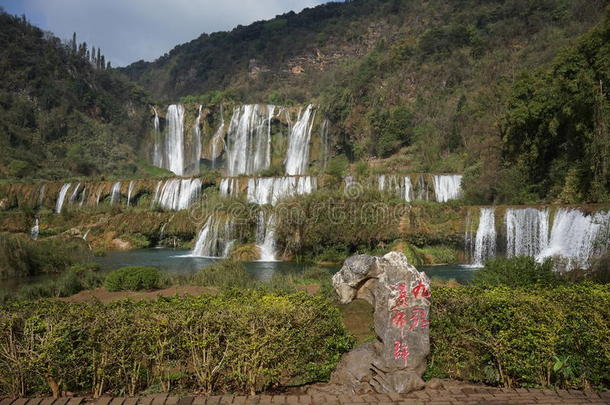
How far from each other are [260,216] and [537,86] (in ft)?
62.3

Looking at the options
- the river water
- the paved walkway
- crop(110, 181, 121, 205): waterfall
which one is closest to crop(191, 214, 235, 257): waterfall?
the river water

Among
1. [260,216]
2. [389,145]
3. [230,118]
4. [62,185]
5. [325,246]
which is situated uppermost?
[230,118]

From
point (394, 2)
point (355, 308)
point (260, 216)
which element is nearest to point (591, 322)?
point (355, 308)

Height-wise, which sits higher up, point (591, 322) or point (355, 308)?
point (591, 322)

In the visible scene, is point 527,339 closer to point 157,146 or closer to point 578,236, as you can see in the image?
point 578,236

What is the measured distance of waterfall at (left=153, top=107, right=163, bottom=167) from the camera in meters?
66.8

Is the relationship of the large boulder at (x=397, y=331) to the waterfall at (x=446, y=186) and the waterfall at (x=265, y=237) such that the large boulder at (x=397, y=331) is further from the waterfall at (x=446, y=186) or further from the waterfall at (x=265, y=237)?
the waterfall at (x=446, y=186)

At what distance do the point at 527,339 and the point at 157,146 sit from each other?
68.3 m

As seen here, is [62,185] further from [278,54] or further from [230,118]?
[278,54]

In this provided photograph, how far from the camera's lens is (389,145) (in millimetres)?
48406

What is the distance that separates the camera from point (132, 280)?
12.3m

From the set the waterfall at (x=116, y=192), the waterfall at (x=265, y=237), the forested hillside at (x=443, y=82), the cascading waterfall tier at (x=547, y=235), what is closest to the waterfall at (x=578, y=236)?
the cascading waterfall tier at (x=547, y=235)

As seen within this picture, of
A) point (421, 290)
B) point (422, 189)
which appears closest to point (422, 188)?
point (422, 189)

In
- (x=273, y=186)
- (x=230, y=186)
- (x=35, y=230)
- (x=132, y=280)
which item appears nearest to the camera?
(x=132, y=280)
